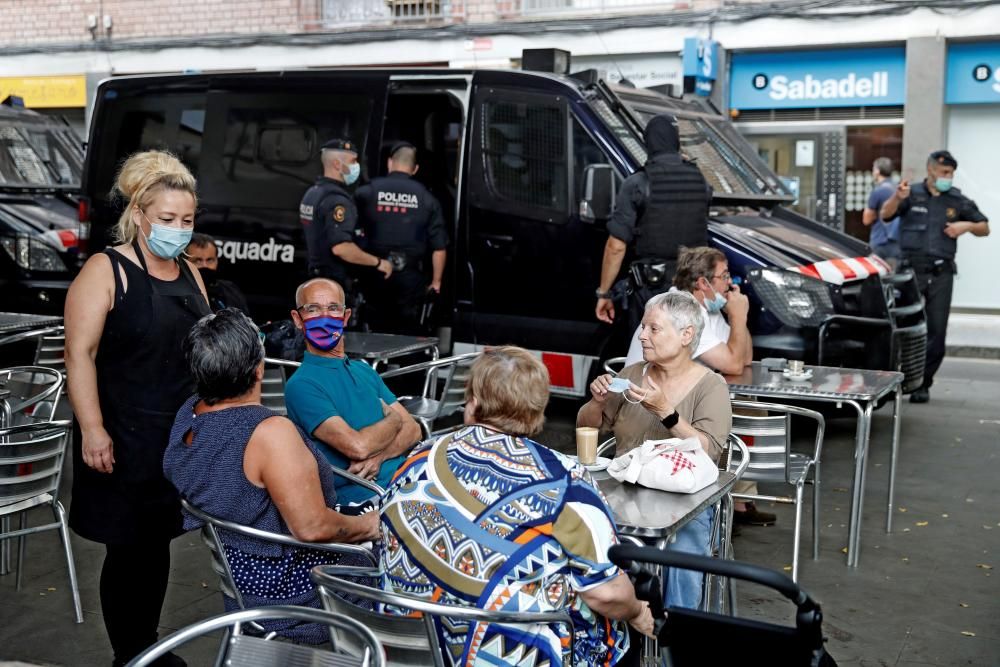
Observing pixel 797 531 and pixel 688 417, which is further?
pixel 797 531

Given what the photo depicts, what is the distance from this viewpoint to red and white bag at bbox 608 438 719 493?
3.91m

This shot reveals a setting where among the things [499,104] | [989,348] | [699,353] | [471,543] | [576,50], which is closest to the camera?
[471,543]

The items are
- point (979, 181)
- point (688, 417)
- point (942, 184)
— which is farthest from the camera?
point (979, 181)

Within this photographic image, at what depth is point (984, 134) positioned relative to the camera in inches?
590

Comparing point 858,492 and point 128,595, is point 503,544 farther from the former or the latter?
point 858,492

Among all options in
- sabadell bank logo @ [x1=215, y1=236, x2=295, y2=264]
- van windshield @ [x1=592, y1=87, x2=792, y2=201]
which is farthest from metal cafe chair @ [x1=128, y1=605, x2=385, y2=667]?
sabadell bank logo @ [x1=215, y1=236, x2=295, y2=264]

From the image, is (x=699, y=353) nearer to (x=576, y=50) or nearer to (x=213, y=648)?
(x=213, y=648)

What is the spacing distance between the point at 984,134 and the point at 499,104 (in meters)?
8.55

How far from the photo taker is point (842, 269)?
8.20 m

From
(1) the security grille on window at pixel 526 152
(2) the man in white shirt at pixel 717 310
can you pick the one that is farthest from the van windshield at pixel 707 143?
(2) the man in white shirt at pixel 717 310

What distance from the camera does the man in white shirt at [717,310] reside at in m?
6.15

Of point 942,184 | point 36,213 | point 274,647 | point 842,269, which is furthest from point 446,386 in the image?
point 36,213

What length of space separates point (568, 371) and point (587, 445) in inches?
169

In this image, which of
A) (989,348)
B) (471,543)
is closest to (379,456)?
(471,543)
